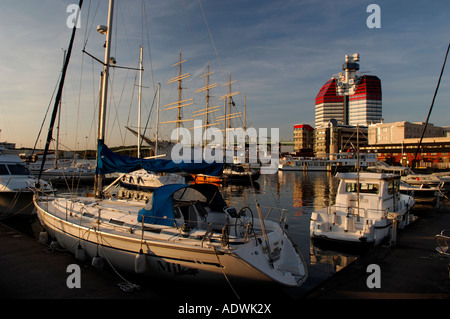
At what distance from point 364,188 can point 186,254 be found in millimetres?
10043

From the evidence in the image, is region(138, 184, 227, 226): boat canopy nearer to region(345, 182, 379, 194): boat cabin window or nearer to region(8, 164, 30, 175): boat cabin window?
region(345, 182, 379, 194): boat cabin window

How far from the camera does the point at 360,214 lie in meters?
12.6

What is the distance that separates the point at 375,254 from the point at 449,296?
3355 millimetres

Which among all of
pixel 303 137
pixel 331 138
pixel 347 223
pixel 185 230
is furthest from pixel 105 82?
pixel 303 137

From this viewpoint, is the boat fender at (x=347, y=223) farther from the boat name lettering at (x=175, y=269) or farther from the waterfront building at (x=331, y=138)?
the waterfront building at (x=331, y=138)

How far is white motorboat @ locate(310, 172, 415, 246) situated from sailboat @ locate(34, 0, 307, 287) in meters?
4.53

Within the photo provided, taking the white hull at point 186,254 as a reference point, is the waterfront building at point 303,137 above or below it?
above

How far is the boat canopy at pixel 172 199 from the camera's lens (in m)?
8.52

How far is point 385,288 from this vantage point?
23.7 feet

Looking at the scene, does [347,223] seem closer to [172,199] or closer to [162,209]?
[172,199]

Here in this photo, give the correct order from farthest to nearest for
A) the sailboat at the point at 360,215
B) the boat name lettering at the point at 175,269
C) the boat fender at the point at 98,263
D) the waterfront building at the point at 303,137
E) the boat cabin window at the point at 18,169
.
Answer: the waterfront building at the point at 303,137 → the boat cabin window at the point at 18,169 → the sailboat at the point at 360,215 → the boat fender at the point at 98,263 → the boat name lettering at the point at 175,269

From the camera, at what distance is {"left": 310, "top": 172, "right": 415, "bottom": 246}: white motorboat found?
1147 cm

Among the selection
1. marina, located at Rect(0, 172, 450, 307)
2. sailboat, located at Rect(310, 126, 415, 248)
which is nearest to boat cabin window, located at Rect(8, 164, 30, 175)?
marina, located at Rect(0, 172, 450, 307)

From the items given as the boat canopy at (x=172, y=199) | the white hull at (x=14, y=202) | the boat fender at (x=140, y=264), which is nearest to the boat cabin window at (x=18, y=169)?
the white hull at (x=14, y=202)
